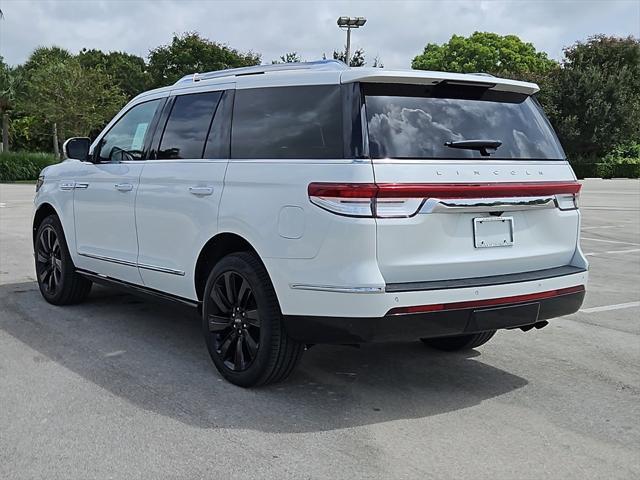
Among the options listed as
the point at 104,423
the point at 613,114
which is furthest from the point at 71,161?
the point at 613,114

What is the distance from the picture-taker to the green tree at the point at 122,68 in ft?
197

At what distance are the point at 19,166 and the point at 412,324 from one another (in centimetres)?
3892

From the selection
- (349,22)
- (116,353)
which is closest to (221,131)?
(116,353)

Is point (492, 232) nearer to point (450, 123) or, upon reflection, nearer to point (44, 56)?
point (450, 123)

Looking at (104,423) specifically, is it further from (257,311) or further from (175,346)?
(175,346)

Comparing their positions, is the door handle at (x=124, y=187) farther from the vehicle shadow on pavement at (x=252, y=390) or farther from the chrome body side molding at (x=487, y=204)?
the chrome body side molding at (x=487, y=204)

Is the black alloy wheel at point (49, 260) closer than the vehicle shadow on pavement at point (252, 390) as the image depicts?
No

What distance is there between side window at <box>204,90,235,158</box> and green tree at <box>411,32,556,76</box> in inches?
2939

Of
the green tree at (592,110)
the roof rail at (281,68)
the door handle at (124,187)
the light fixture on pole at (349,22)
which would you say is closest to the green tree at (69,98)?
the light fixture on pole at (349,22)

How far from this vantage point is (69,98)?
1793 inches

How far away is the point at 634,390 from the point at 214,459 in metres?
2.72

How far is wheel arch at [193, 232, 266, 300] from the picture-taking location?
4.59 m

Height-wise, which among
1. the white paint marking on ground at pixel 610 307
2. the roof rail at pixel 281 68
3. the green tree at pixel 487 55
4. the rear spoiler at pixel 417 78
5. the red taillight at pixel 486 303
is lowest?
the white paint marking on ground at pixel 610 307

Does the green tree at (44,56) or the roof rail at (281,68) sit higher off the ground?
the green tree at (44,56)
